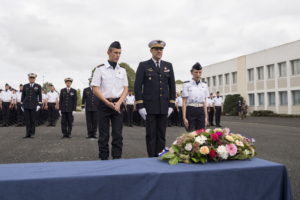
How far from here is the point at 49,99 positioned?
1947 centimetres

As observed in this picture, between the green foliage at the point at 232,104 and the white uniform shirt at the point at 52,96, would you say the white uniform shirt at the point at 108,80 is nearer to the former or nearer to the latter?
the white uniform shirt at the point at 52,96

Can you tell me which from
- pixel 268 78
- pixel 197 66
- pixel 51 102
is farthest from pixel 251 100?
pixel 197 66

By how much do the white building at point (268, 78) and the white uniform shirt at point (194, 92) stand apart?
34.1m

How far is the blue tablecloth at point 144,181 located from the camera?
2.65m

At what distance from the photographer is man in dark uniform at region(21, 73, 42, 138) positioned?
11.7 meters

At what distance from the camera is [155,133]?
5.54 m

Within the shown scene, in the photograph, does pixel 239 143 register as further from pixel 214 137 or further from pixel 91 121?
pixel 91 121

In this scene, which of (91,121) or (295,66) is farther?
(295,66)

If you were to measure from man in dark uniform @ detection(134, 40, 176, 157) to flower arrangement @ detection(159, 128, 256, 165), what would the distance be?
5.93 ft

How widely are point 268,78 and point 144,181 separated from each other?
1694 inches

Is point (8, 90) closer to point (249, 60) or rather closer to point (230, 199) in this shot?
point (230, 199)

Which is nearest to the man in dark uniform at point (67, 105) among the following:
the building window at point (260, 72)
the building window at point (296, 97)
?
the building window at point (296, 97)

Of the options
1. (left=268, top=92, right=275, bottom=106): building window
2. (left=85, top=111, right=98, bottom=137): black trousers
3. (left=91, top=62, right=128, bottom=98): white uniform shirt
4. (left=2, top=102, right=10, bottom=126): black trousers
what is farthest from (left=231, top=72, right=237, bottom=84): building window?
(left=91, top=62, right=128, bottom=98): white uniform shirt

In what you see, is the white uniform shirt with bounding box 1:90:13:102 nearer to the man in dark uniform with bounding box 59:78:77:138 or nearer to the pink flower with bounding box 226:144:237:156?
the man in dark uniform with bounding box 59:78:77:138
